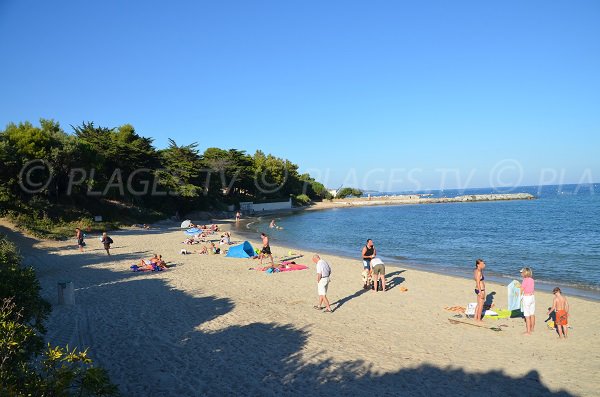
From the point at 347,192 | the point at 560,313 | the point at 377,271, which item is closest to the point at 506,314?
the point at 560,313

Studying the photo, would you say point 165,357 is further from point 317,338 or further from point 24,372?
point 24,372

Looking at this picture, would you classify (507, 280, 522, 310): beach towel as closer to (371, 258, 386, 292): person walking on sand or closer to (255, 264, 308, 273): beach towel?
(371, 258, 386, 292): person walking on sand

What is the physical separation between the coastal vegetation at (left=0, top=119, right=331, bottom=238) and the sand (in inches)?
728

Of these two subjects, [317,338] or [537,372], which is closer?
[537,372]

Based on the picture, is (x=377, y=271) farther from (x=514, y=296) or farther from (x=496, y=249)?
(x=496, y=249)

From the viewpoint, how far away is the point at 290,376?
21.6 feet

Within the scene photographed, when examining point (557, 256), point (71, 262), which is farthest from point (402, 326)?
point (557, 256)

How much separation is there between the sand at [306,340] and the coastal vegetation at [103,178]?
18.5 metres

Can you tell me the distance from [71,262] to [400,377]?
640 inches

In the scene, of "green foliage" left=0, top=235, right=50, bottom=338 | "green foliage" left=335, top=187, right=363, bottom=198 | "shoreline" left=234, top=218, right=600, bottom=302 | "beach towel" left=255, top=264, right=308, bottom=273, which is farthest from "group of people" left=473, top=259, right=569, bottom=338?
"green foliage" left=335, top=187, right=363, bottom=198

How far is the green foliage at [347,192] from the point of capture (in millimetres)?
115519

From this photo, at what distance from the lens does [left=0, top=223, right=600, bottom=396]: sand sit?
6.42 m

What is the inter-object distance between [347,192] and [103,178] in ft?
283

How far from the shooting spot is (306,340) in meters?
8.42
